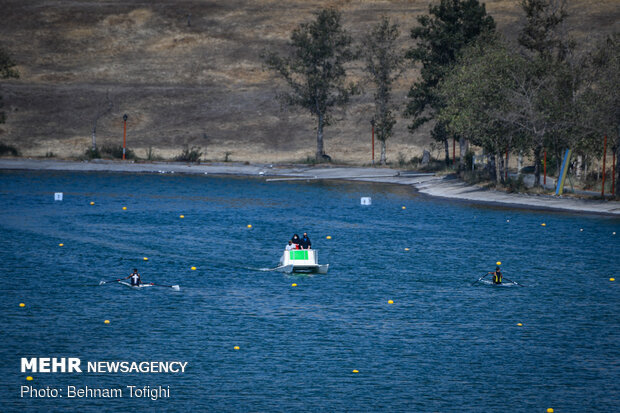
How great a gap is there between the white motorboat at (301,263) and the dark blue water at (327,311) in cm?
81

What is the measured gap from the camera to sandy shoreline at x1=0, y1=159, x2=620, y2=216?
68375mm

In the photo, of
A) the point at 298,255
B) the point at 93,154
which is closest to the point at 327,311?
the point at 298,255

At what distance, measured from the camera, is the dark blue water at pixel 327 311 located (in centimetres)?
2441

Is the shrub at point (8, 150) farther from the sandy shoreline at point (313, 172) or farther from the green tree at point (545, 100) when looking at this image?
the green tree at point (545, 100)

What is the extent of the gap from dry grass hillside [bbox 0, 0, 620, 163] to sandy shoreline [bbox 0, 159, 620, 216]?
11.7 metres

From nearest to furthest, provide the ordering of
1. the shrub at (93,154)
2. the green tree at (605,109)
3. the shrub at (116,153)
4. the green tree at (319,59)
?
the green tree at (605,109) < the green tree at (319,59) < the shrub at (93,154) < the shrub at (116,153)

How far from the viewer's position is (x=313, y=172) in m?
95.3

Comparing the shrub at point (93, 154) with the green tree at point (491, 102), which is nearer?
the green tree at point (491, 102)

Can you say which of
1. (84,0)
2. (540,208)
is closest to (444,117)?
(540,208)

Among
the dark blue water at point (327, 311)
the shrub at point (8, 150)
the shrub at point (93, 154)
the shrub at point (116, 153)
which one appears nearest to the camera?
the dark blue water at point (327, 311)

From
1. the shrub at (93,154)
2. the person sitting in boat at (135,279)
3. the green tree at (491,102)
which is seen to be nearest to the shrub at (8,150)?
the shrub at (93,154)

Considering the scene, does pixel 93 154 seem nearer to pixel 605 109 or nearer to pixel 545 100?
pixel 545 100

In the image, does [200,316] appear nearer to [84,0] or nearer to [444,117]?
[444,117]

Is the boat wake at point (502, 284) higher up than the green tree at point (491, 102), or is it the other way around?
the green tree at point (491, 102)
